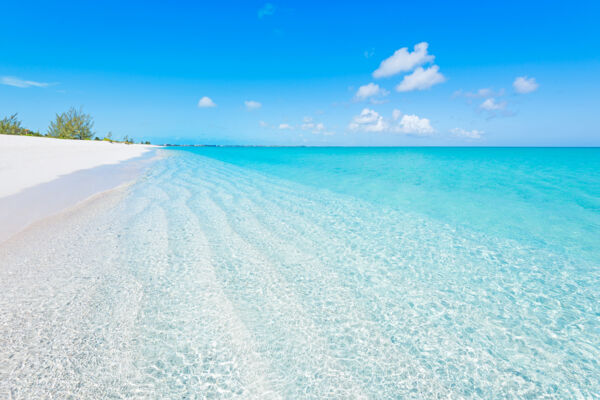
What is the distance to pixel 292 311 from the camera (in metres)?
2.48

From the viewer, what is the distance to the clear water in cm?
175

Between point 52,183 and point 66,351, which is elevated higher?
point 52,183

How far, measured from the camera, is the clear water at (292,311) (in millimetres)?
1753

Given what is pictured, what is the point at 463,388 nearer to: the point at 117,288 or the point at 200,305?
the point at 200,305

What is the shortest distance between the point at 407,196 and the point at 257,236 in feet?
20.4

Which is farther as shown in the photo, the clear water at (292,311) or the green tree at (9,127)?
the green tree at (9,127)

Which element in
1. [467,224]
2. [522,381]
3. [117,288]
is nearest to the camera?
[522,381]

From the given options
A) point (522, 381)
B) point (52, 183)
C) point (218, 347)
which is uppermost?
point (52, 183)

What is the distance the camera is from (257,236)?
173 inches

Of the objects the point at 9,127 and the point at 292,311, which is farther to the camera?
the point at 9,127

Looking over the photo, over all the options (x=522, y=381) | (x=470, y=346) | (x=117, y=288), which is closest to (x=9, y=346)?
(x=117, y=288)

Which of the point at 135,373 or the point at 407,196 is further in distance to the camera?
the point at 407,196

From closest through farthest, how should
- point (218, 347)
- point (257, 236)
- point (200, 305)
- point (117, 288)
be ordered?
point (218, 347), point (200, 305), point (117, 288), point (257, 236)

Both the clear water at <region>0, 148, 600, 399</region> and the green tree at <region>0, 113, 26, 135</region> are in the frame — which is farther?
the green tree at <region>0, 113, 26, 135</region>
